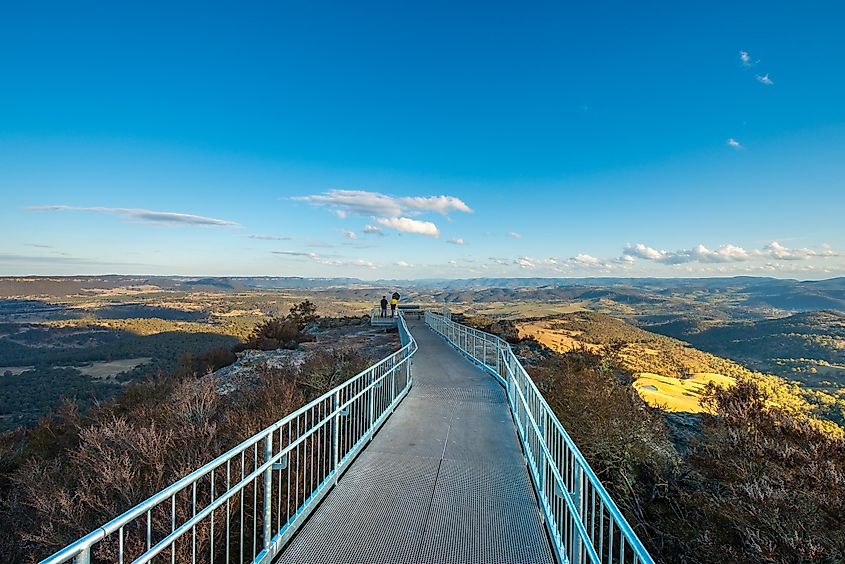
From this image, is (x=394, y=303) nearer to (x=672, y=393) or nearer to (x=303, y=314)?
(x=303, y=314)

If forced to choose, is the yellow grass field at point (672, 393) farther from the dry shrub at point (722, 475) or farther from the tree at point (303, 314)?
the tree at point (303, 314)

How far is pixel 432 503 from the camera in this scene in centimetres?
507

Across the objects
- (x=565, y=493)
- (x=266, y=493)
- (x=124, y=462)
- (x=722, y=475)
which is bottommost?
(x=722, y=475)

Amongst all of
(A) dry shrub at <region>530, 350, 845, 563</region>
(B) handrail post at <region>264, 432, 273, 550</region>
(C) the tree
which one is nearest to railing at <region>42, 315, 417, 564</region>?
(B) handrail post at <region>264, 432, 273, 550</region>

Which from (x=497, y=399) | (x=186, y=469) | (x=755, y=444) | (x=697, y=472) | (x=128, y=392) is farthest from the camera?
(x=128, y=392)

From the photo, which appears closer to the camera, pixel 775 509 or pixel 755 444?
pixel 775 509

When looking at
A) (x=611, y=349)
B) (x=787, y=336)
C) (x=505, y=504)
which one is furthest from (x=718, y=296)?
(x=505, y=504)

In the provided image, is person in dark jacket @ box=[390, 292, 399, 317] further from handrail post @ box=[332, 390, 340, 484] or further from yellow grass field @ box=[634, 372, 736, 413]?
handrail post @ box=[332, 390, 340, 484]

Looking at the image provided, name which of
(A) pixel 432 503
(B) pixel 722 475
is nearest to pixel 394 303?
(B) pixel 722 475

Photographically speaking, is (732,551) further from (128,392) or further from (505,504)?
(128,392)

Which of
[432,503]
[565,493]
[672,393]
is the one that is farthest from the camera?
[672,393]

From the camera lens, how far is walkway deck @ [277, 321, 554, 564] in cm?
405

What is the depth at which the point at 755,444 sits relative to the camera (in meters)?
8.69

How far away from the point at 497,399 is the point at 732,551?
5.06 m
